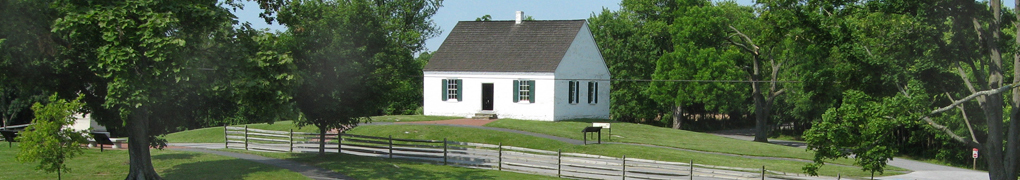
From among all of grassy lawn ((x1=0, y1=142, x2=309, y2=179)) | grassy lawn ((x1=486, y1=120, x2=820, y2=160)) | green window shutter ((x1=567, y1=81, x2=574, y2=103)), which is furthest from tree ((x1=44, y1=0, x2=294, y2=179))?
green window shutter ((x1=567, y1=81, x2=574, y2=103))

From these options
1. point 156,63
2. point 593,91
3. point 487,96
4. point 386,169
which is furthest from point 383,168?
point 593,91

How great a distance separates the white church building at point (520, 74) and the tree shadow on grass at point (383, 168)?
15.5 m

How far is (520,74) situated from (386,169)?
18391mm

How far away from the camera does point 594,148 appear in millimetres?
28250

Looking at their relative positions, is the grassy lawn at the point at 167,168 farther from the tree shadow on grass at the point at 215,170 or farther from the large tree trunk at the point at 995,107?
the large tree trunk at the point at 995,107

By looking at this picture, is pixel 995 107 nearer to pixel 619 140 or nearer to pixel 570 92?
pixel 619 140

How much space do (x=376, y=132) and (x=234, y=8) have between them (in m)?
14.0

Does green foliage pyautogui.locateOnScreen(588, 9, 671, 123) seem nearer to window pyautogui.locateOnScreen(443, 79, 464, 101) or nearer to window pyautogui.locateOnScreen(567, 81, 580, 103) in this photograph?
window pyautogui.locateOnScreen(567, 81, 580, 103)

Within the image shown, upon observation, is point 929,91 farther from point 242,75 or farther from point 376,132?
point 376,132

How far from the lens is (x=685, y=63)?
45562 mm

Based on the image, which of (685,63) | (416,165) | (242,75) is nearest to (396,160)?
(416,165)

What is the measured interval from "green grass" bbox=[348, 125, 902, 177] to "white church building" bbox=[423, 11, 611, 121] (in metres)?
7.32

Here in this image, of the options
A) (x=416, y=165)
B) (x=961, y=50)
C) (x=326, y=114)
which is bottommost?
(x=416, y=165)

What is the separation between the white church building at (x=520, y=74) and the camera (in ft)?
131
